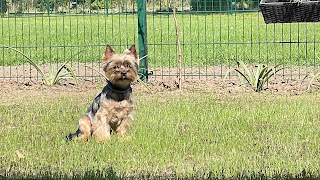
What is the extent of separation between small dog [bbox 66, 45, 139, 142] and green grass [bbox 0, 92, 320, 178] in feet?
0.54

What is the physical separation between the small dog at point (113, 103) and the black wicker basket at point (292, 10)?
6.44 ft

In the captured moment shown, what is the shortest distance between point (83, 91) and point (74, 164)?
19.0 ft

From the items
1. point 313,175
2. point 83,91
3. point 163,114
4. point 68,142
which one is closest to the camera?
point 313,175

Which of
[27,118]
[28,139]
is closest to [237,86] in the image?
[27,118]

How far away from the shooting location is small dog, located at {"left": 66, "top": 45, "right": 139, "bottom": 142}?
9141mm

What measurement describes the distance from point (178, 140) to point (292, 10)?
2157 mm

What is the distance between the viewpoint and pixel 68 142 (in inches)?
357

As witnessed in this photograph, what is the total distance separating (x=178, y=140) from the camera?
910 centimetres

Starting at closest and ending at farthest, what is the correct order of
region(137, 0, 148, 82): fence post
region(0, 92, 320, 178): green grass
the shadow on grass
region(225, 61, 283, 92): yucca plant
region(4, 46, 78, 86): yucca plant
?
1. the shadow on grass
2. region(0, 92, 320, 178): green grass
3. region(225, 61, 283, 92): yucca plant
4. region(4, 46, 78, 86): yucca plant
5. region(137, 0, 148, 82): fence post

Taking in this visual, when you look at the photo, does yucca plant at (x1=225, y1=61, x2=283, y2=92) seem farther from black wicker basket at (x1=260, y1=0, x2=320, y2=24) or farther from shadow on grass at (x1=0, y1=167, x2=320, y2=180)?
shadow on grass at (x1=0, y1=167, x2=320, y2=180)

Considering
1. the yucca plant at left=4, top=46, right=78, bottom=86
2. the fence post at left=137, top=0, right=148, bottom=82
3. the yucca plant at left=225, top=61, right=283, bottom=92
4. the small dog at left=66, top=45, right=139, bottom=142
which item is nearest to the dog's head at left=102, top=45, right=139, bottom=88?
the small dog at left=66, top=45, right=139, bottom=142

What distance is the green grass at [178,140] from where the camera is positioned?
25.3 feet

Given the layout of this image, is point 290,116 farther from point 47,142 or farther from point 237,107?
point 47,142

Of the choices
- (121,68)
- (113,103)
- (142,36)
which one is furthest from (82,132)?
(142,36)
